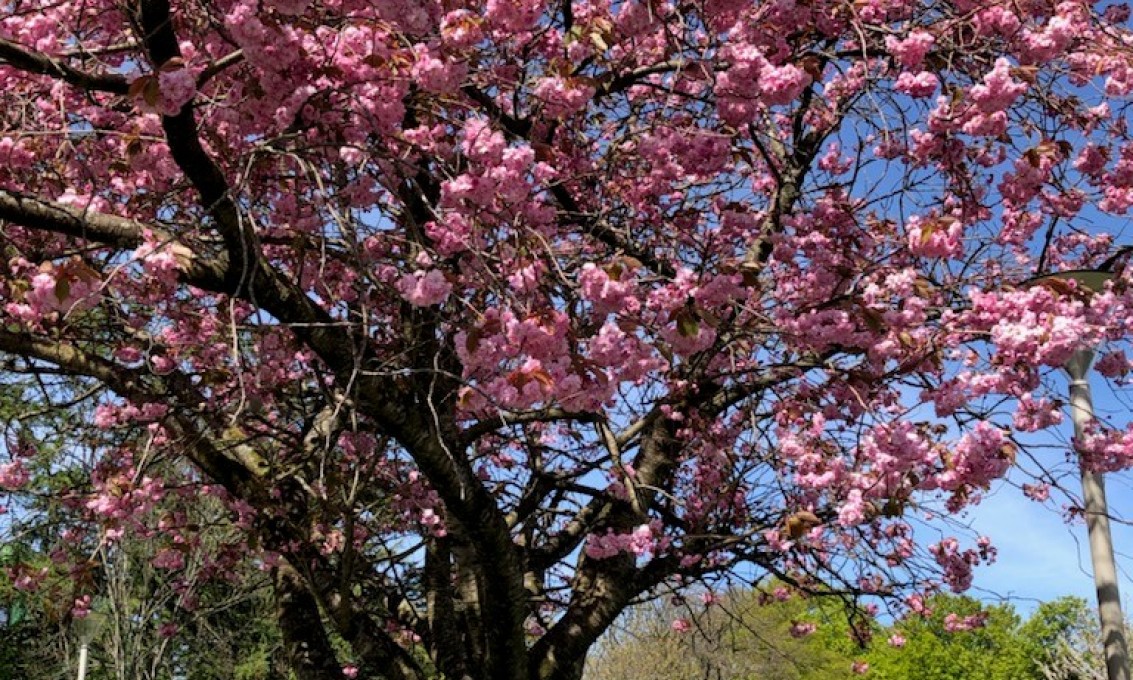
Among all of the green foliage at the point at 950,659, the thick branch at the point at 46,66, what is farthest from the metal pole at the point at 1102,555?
the green foliage at the point at 950,659

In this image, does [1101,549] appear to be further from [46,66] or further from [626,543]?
[46,66]

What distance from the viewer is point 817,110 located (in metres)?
6.66

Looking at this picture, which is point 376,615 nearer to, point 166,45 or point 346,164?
point 346,164

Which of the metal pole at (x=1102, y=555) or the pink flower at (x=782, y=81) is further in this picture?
the metal pole at (x=1102, y=555)

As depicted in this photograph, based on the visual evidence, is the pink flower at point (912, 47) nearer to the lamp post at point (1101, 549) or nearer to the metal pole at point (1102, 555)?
the lamp post at point (1101, 549)

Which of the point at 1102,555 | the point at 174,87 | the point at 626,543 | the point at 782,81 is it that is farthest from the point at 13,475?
the point at 1102,555

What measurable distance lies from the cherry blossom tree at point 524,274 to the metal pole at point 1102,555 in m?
0.55

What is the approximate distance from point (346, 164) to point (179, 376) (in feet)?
6.61

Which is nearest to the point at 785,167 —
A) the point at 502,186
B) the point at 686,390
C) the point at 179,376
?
the point at 686,390

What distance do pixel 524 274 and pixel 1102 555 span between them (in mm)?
4236

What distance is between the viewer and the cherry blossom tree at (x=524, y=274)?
3547 millimetres

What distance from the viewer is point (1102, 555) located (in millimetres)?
5664

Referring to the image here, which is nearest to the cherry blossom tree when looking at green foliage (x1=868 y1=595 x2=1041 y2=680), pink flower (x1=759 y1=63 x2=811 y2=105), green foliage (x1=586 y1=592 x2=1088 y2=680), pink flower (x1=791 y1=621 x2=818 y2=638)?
pink flower (x1=759 y1=63 x2=811 y2=105)

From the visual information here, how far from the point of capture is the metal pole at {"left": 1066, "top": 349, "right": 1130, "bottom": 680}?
541 cm
